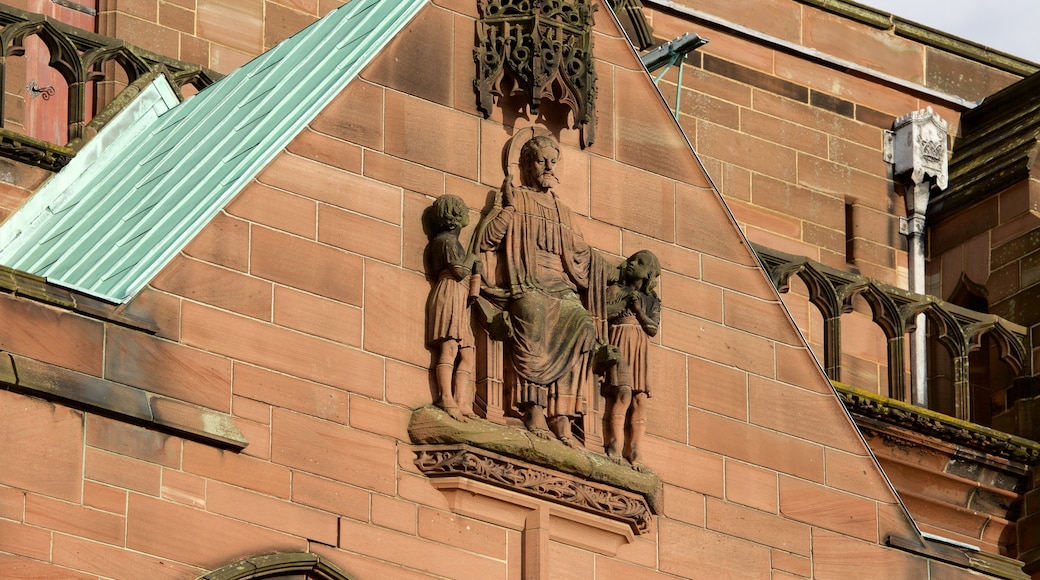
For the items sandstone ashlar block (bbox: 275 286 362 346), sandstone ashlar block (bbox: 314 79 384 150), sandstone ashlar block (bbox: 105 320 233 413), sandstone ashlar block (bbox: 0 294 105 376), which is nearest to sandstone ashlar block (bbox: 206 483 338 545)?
sandstone ashlar block (bbox: 105 320 233 413)

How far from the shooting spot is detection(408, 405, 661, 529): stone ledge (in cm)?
2800

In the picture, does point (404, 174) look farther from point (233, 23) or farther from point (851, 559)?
point (233, 23)

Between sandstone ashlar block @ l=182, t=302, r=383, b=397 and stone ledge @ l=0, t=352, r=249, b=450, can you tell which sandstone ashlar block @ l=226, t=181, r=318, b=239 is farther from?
stone ledge @ l=0, t=352, r=249, b=450

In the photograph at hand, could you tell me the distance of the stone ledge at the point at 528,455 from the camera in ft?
91.9

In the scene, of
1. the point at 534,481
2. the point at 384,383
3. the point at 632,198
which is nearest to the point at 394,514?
the point at 384,383

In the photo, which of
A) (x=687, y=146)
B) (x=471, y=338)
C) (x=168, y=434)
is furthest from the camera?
(x=687, y=146)

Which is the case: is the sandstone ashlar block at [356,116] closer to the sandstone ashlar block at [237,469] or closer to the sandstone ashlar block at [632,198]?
the sandstone ashlar block at [632,198]

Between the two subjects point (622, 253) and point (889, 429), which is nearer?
point (622, 253)

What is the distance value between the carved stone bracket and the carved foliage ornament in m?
2.65

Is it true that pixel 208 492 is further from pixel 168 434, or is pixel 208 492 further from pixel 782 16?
pixel 782 16

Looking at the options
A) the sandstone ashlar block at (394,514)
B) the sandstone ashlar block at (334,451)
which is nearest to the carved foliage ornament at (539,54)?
the sandstone ashlar block at (334,451)

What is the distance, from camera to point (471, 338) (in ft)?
93.5

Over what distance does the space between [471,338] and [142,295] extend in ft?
8.43

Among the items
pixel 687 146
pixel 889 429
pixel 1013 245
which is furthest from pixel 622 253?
pixel 1013 245
